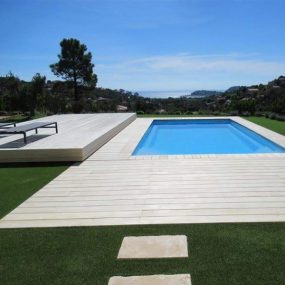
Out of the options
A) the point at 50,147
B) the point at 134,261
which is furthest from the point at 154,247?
the point at 50,147

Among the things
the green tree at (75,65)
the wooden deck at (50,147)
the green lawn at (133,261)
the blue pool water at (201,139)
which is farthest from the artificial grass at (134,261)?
the green tree at (75,65)

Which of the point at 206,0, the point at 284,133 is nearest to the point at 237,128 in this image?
the point at 284,133

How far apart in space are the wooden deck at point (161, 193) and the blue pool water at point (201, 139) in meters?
1.99

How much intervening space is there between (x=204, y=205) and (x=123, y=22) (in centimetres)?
1415

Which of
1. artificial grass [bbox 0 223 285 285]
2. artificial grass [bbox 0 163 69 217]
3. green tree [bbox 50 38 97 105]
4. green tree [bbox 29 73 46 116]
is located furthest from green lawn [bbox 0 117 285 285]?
green tree [bbox 50 38 97 105]

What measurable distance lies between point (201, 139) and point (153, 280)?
9.35m

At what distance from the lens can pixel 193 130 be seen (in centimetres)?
1388

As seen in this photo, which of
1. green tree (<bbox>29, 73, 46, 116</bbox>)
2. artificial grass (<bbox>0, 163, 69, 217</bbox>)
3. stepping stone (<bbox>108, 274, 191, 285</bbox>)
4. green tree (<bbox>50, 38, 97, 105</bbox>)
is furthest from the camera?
green tree (<bbox>50, 38, 97, 105</bbox>)

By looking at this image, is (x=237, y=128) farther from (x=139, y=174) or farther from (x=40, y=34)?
(x=40, y=34)

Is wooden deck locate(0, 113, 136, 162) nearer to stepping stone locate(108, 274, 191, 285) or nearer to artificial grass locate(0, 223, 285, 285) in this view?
artificial grass locate(0, 223, 285, 285)

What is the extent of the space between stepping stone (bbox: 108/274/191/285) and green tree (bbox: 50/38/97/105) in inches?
694

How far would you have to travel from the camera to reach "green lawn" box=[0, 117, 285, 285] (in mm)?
2635

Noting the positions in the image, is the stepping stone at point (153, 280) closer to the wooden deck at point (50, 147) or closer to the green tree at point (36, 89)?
the wooden deck at point (50, 147)

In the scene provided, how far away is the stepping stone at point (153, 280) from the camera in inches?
99.9
